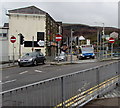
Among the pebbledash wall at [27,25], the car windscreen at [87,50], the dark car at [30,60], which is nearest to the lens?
the dark car at [30,60]

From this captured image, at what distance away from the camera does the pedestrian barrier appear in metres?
4.07

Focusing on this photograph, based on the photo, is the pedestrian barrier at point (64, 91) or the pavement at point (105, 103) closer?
the pedestrian barrier at point (64, 91)

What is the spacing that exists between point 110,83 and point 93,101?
2242mm

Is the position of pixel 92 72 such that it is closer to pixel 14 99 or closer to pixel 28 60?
pixel 14 99

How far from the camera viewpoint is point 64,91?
17.7 ft

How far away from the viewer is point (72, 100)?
18.5 ft

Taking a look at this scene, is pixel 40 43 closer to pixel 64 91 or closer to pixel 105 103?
pixel 105 103

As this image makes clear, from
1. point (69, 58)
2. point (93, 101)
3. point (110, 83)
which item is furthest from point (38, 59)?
point (93, 101)

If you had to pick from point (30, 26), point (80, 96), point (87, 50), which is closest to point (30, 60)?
point (80, 96)

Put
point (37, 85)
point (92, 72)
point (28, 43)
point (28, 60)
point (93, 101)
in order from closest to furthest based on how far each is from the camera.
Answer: point (37, 85), point (93, 101), point (92, 72), point (28, 60), point (28, 43)

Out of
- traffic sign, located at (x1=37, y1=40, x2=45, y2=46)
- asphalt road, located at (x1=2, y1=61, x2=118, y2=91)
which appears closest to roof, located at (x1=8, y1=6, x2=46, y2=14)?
traffic sign, located at (x1=37, y1=40, x2=45, y2=46)

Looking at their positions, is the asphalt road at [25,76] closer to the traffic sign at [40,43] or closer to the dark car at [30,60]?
the dark car at [30,60]

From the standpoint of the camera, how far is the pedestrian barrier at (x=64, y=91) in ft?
13.4

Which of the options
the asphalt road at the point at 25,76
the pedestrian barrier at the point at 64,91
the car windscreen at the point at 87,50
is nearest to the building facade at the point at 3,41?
the car windscreen at the point at 87,50
